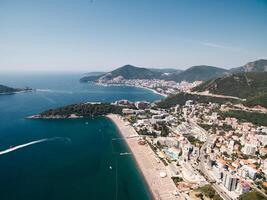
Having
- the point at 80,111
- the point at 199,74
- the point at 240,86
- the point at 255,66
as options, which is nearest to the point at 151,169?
the point at 80,111

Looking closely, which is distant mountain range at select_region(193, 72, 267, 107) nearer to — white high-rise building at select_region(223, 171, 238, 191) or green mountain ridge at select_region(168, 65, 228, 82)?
white high-rise building at select_region(223, 171, 238, 191)

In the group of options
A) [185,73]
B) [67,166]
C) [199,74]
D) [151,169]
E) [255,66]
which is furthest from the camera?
[185,73]

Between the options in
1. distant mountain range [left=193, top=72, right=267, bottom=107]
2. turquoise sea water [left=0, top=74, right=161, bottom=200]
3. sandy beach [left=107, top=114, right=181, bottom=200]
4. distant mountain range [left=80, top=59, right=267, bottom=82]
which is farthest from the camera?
distant mountain range [left=80, top=59, right=267, bottom=82]

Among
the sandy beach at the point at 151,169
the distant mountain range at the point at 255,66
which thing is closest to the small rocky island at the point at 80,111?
the sandy beach at the point at 151,169

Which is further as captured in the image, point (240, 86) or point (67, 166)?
point (240, 86)

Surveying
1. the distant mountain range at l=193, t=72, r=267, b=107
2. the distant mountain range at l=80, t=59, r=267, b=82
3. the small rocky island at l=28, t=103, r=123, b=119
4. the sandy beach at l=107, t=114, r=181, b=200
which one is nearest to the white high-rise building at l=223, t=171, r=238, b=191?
the sandy beach at l=107, t=114, r=181, b=200

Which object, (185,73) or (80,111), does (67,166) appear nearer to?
(80,111)

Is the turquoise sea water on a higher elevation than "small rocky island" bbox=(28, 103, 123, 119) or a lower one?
lower

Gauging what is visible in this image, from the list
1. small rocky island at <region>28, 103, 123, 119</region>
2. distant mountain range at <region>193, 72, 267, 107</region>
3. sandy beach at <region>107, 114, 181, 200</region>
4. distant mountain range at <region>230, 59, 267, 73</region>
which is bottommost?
sandy beach at <region>107, 114, 181, 200</region>
